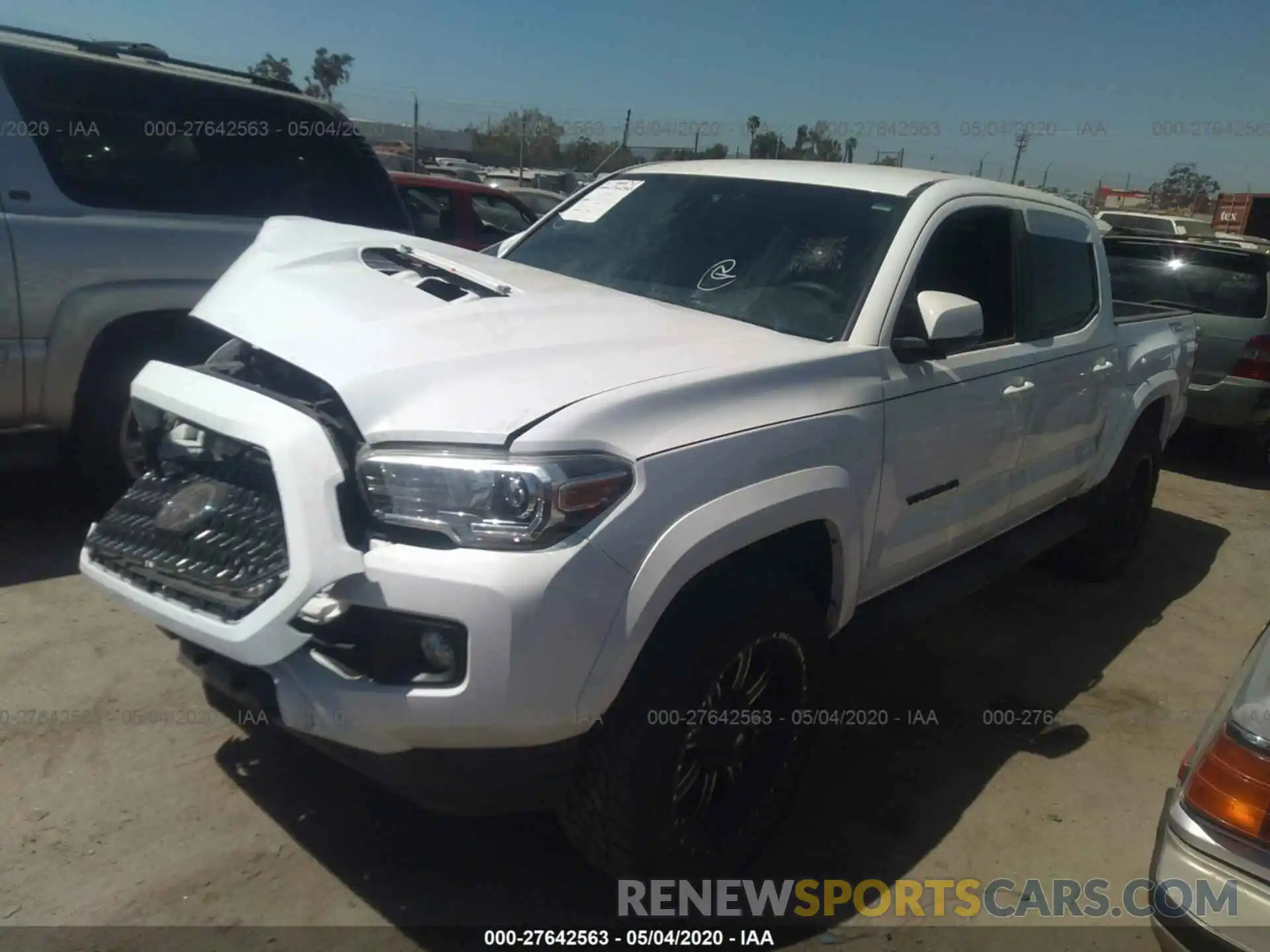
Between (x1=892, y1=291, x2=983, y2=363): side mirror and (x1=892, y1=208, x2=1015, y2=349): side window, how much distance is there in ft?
0.35

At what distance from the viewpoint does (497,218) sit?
9016 millimetres

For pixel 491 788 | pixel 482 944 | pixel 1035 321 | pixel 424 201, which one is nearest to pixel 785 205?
pixel 1035 321

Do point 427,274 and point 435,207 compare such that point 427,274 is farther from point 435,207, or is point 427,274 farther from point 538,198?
point 538,198

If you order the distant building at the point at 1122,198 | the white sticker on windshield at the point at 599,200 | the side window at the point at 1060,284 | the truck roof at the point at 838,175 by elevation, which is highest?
the truck roof at the point at 838,175

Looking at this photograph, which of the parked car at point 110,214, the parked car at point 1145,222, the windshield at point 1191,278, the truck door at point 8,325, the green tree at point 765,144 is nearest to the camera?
the truck door at point 8,325

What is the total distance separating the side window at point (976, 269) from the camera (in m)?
3.35

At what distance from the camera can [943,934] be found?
2.73 meters

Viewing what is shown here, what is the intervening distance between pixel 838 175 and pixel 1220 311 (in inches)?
226

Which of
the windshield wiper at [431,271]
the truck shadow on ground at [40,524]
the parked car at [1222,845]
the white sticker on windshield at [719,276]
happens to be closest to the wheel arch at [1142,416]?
the white sticker on windshield at [719,276]

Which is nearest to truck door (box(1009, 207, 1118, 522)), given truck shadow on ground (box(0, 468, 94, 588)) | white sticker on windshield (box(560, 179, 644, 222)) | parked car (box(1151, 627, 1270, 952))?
white sticker on windshield (box(560, 179, 644, 222))

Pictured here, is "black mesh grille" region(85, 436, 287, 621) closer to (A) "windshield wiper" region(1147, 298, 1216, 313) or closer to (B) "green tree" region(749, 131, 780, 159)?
(A) "windshield wiper" region(1147, 298, 1216, 313)

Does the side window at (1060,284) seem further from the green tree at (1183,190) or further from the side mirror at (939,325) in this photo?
the green tree at (1183,190)

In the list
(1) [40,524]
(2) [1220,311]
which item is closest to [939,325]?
(1) [40,524]

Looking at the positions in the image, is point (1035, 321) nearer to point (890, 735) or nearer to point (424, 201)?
point (890, 735)
